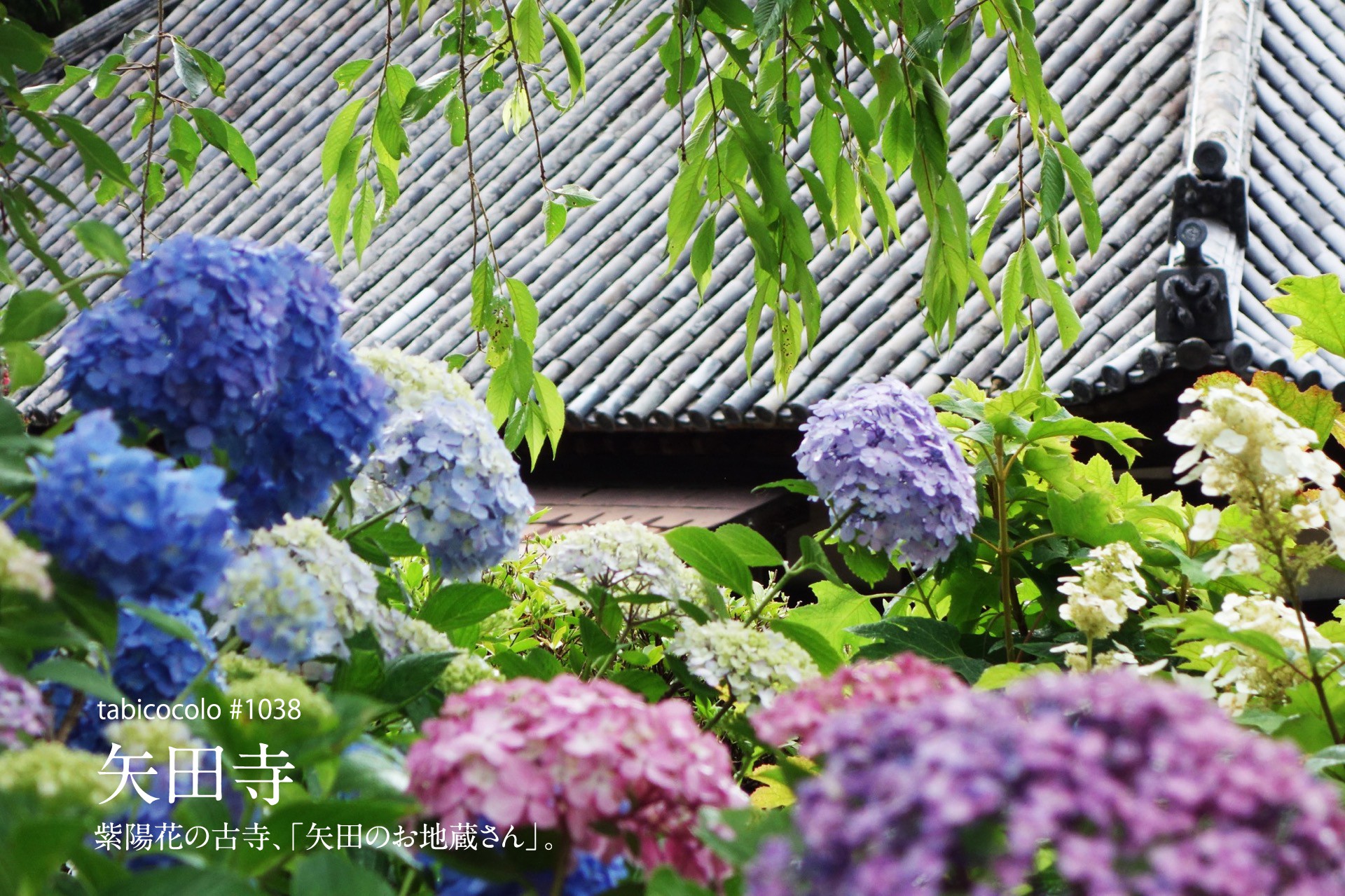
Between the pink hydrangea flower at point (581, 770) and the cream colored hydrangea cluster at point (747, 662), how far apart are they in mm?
352

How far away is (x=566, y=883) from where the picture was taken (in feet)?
2.42

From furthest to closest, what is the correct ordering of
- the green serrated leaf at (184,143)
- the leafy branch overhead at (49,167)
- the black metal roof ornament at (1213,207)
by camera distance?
the black metal roof ornament at (1213,207)
the green serrated leaf at (184,143)
the leafy branch overhead at (49,167)

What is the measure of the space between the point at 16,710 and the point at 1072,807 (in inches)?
21.8

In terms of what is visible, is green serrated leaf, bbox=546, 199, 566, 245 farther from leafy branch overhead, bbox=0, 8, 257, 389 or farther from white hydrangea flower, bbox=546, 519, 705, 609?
white hydrangea flower, bbox=546, 519, 705, 609

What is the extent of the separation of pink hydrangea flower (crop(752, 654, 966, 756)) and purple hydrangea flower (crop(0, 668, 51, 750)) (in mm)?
406

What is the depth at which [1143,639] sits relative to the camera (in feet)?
4.74

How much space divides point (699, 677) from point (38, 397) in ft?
21.7

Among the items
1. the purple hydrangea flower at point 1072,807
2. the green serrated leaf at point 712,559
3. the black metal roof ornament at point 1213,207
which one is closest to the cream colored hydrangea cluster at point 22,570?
the purple hydrangea flower at point 1072,807

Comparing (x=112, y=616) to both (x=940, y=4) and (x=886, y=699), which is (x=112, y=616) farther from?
(x=940, y=4)

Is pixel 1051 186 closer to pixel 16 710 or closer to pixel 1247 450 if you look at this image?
pixel 1247 450

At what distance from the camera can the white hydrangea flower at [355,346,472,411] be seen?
1120mm

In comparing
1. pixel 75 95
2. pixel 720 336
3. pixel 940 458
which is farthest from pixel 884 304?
pixel 75 95

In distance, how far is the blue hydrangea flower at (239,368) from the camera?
2.61 feet

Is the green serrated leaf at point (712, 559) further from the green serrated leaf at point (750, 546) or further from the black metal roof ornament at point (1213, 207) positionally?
the black metal roof ornament at point (1213, 207)
